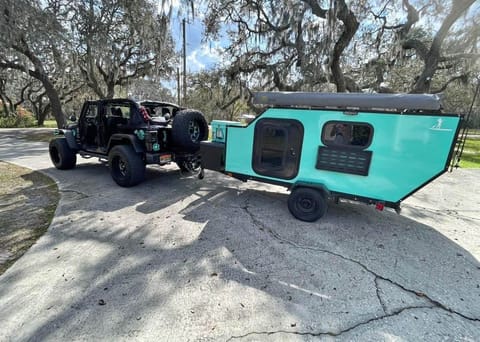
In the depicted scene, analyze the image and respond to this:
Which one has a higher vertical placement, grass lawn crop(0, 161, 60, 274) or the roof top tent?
the roof top tent

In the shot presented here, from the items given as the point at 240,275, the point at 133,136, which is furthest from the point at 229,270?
the point at 133,136

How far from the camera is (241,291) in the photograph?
2.42 m

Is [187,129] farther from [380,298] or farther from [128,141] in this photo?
[380,298]

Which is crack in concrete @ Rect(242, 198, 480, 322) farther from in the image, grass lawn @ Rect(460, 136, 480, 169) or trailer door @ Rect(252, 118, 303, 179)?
grass lawn @ Rect(460, 136, 480, 169)

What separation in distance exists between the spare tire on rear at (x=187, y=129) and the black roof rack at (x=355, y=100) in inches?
72.2

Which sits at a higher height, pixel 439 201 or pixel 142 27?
pixel 142 27

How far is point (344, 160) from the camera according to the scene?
12.4ft

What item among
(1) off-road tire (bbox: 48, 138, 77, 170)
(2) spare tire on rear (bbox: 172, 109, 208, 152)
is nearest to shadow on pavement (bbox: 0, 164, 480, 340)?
(2) spare tire on rear (bbox: 172, 109, 208, 152)

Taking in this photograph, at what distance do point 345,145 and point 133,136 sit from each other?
13.8 ft

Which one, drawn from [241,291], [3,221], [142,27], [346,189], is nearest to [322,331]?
[241,291]

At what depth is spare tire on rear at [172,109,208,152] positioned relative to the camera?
211 inches

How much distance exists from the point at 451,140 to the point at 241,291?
128 inches

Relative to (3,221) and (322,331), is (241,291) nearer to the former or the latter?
(322,331)

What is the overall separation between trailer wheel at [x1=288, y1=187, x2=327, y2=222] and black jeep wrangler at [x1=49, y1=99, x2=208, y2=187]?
2734 millimetres
